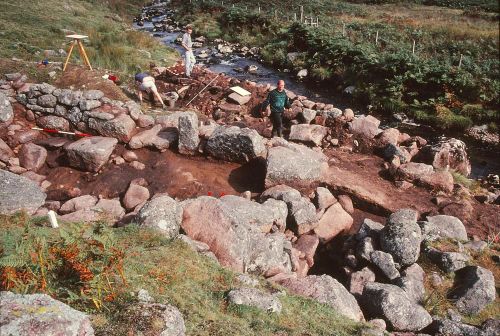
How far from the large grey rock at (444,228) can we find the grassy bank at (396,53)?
8.44 meters

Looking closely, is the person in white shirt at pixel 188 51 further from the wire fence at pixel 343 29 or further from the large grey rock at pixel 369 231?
the large grey rock at pixel 369 231

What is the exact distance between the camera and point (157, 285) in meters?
5.58

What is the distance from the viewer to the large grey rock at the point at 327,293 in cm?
698

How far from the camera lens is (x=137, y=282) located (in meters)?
5.46

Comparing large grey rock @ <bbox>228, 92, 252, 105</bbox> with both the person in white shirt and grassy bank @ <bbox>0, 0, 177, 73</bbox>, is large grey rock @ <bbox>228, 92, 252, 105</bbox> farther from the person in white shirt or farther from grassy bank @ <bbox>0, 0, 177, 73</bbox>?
grassy bank @ <bbox>0, 0, 177, 73</bbox>

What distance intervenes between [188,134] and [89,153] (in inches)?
118

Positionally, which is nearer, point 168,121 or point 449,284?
point 449,284

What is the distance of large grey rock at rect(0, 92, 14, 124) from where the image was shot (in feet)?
40.7

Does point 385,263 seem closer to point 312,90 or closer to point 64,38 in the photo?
point 312,90

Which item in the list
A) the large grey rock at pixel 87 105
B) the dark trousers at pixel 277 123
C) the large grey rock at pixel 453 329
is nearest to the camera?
the large grey rock at pixel 453 329

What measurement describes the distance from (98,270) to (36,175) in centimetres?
779

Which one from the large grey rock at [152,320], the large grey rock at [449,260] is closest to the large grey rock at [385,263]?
the large grey rock at [449,260]

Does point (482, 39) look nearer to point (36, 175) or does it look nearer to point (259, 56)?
point (259, 56)

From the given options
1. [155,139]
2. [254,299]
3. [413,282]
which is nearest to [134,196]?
[155,139]
